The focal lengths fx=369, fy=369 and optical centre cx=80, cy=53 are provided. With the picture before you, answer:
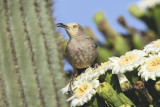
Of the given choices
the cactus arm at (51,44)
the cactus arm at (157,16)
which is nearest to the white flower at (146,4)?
the cactus arm at (157,16)

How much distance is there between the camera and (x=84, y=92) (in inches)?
76.5

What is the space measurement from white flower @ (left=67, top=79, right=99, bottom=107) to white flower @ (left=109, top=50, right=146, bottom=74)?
13 centimetres

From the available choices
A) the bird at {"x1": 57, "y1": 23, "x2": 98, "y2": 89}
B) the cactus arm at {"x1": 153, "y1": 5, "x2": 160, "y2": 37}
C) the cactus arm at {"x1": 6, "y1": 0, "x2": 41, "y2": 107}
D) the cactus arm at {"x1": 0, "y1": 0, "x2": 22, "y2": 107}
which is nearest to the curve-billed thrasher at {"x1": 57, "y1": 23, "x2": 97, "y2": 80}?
the bird at {"x1": 57, "y1": 23, "x2": 98, "y2": 89}

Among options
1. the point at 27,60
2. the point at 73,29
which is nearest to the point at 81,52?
the point at 73,29

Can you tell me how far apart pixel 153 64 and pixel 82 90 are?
1.32 ft

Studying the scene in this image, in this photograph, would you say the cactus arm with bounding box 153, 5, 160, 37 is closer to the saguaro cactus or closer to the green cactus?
the green cactus

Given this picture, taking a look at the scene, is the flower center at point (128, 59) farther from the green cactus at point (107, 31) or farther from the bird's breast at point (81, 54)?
the green cactus at point (107, 31)

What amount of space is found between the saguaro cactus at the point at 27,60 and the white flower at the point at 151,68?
71.0 inches

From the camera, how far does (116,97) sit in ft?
6.17

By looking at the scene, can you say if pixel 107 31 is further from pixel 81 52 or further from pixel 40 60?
pixel 81 52

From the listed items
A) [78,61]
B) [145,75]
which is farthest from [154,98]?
[78,61]

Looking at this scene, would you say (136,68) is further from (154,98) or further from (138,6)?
(138,6)

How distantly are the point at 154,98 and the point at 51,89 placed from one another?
73.0 inches

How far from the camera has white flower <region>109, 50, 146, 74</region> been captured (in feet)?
6.14
